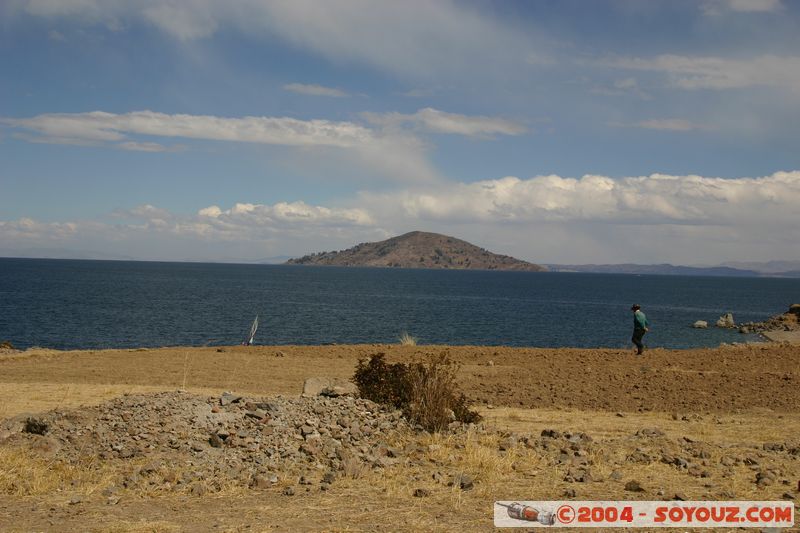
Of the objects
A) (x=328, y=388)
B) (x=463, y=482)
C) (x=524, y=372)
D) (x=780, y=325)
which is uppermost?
(x=328, y=388)

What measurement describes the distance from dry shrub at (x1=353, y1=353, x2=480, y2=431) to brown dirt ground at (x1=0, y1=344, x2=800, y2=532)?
2.89ft

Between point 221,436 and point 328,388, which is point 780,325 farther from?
point 221,436

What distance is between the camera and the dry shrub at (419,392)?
11742 millimetres

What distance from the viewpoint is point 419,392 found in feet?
39.3

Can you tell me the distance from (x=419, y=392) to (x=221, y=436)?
10.9ft

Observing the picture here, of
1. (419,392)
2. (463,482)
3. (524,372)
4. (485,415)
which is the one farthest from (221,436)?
(524,372)

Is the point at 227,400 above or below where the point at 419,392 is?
below

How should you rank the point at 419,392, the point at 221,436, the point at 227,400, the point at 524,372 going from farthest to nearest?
the point at 524,372 < the point at 227,400 < the point at 419,392 < the point at 221,436

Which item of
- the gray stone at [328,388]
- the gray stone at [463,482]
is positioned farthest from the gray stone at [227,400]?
the gray stone at [463,482]

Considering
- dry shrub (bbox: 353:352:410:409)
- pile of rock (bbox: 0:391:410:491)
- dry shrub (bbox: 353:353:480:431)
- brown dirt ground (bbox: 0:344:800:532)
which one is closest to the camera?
brown dirt ground (bbox: 0:344:800:532)

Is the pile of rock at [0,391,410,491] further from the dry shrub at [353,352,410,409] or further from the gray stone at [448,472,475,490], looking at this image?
the gray stone at [448,472,475,490]

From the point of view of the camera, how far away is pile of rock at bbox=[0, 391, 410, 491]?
30.6ft

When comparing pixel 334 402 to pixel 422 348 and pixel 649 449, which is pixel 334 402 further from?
pixel 422 348

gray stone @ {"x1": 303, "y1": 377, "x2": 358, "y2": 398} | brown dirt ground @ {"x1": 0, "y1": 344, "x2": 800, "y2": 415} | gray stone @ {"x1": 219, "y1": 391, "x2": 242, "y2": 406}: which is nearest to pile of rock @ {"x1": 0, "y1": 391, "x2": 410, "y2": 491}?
gray stone @ {"x1": 219, "y1": 391, "x2": 242, "y2": 406}
